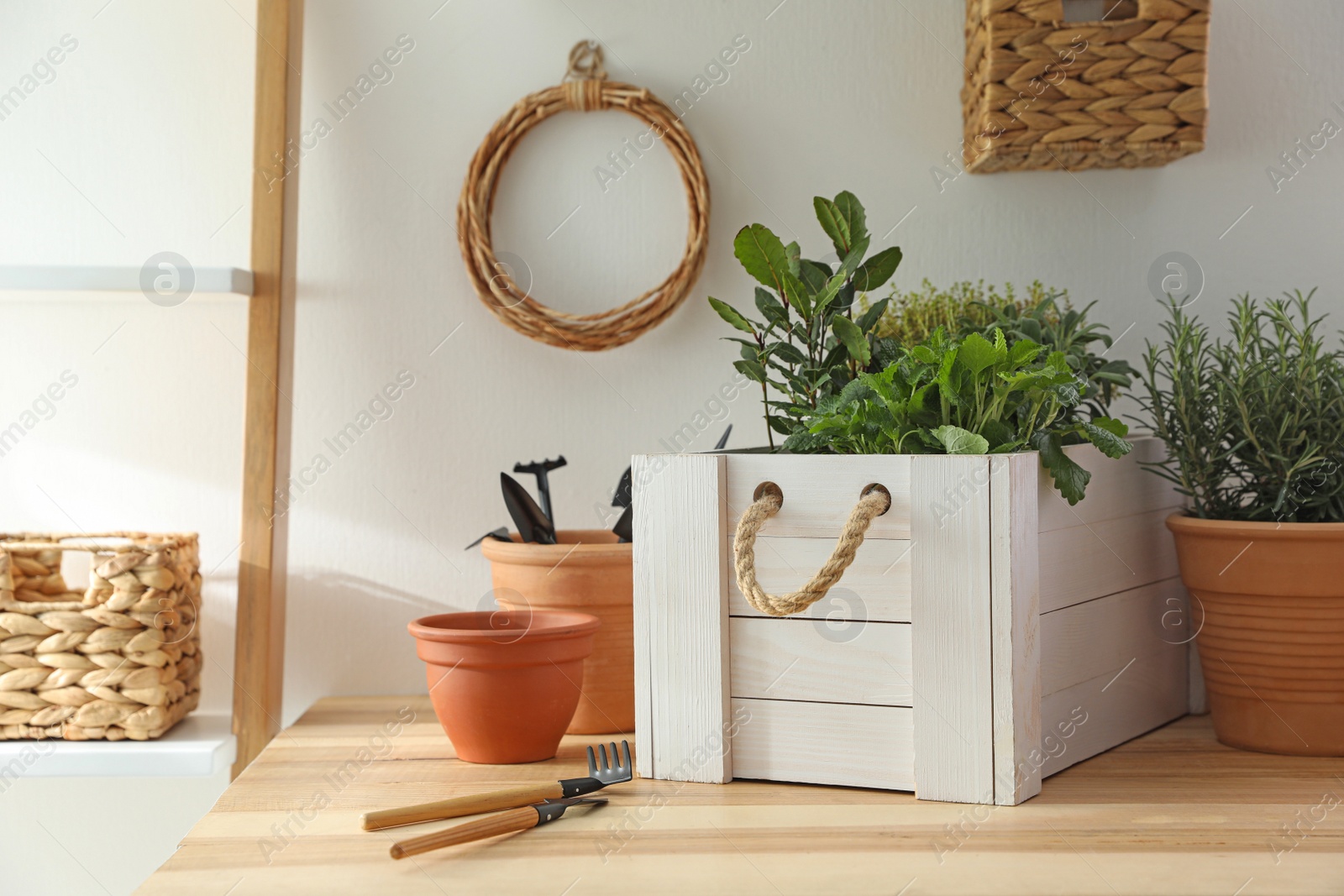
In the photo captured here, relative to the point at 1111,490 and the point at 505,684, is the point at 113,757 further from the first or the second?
the point at 1111,490

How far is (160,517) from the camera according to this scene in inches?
46.4

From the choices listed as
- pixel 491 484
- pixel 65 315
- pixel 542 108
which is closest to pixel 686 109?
pixel 542 108

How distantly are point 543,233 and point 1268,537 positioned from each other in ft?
2.67

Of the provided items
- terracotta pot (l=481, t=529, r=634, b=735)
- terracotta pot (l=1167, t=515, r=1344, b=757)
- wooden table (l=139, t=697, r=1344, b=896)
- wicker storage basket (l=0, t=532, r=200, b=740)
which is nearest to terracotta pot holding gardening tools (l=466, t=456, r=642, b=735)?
terracotta pot (l=481, t=529, r=634, b=735)

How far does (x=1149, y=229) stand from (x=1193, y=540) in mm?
421

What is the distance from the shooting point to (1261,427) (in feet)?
2.98

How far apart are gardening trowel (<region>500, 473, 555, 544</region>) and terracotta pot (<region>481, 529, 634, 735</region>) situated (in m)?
→ 0.02

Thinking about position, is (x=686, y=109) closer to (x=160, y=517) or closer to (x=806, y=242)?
(x=806, y=242)

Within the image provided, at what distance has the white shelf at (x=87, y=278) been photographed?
1049 millimetres

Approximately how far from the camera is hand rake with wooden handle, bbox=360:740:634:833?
71 centimetres

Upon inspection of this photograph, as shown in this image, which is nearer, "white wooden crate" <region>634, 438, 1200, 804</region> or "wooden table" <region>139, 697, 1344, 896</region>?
"wooden table" <region>139, 697, 1344, 896</region>

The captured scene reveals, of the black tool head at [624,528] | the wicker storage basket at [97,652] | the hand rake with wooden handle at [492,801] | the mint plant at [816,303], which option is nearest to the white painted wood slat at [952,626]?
the mint plant at [816,303]

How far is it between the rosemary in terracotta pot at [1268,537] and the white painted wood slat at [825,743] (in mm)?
354

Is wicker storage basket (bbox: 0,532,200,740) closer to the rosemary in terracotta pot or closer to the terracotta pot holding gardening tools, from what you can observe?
the terracotta pot holding gardening tools
